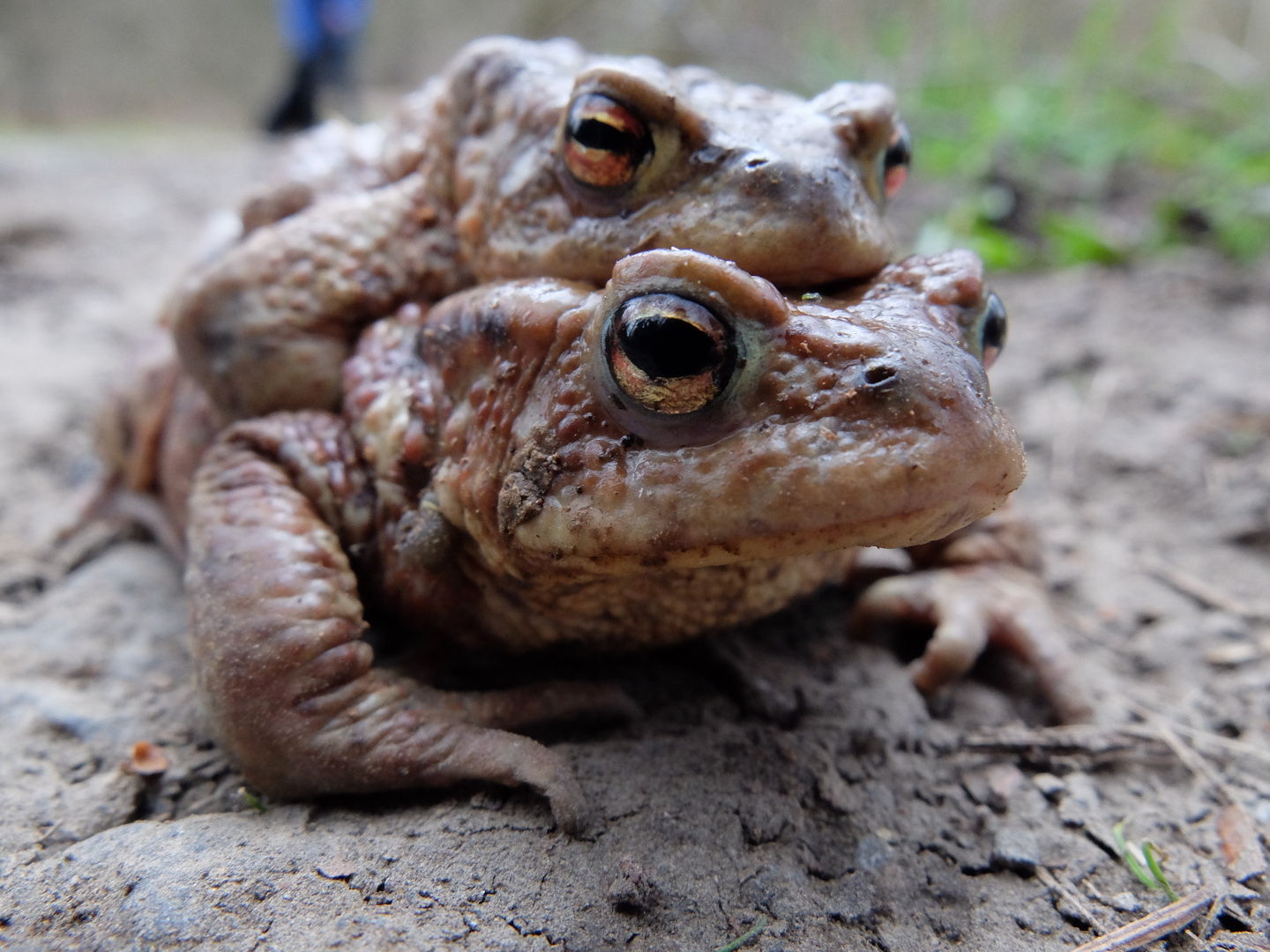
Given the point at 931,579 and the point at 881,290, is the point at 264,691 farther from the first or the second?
the point at 931,579

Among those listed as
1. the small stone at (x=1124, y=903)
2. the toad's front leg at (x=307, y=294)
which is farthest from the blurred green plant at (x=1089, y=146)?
the small stone at (x=1124, y=903)

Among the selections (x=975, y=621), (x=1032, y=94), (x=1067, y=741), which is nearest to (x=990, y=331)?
(x=975, y=621)

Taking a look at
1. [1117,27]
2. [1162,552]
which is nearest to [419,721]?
[1162,552]

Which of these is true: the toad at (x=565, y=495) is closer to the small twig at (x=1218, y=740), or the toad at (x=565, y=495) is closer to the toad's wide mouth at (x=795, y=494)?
the toad's wide mouth at (x=795, y=494)

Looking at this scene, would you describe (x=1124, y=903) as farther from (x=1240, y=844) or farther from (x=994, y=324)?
(x=994, y=324)

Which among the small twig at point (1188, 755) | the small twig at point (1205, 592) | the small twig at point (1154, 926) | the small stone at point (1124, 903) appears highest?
the small twig at point (1205, 592)
